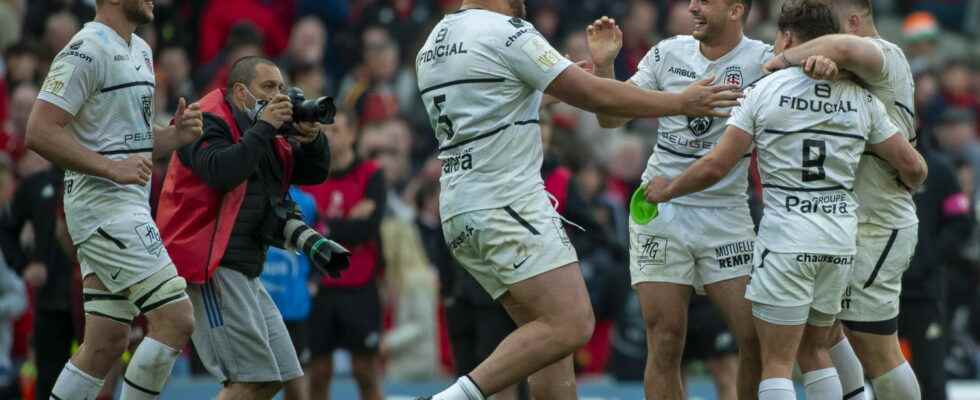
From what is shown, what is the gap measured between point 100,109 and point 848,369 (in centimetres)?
439

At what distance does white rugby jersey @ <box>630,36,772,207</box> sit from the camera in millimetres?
8695

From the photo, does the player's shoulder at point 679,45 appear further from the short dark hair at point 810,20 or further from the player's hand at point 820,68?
the player's hand at point 820,68

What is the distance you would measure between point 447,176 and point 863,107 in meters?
2.22

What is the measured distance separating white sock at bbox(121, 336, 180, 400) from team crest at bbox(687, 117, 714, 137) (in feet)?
10.1

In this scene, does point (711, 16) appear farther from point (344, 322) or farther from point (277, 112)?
point (344, 322)

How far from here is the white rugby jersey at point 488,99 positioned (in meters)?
7.70

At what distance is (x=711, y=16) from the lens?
8.58 meters

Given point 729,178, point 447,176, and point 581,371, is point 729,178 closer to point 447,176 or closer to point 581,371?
point 447,176

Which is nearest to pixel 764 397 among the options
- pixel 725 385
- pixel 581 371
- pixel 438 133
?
pixel 438 133

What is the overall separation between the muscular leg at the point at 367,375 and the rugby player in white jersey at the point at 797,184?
174 inches

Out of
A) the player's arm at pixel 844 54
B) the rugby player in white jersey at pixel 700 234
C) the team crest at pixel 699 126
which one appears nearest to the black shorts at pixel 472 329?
the rugby player in white jersey at pixel 700 234

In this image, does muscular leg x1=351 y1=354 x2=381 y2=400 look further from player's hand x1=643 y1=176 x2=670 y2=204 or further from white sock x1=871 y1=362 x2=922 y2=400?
white sock x1=871 y1=362 x2=922 y2=400

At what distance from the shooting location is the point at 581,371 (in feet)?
50.9

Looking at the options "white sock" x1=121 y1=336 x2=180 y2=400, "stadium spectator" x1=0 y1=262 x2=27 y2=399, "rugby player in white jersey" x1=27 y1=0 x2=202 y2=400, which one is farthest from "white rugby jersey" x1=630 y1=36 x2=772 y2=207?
"stadium spectator" x1=0 y1=262 x2=27 y2=399
